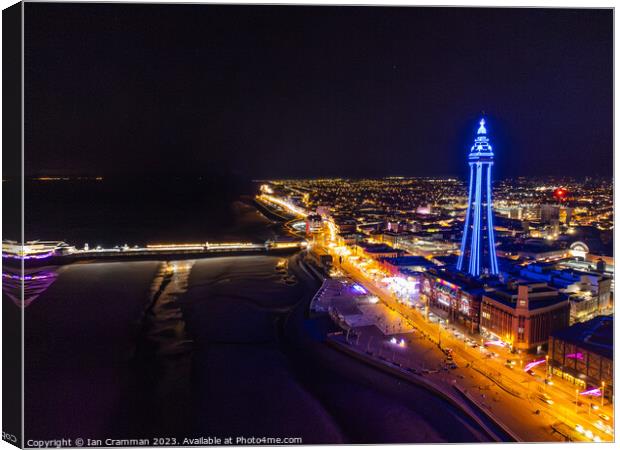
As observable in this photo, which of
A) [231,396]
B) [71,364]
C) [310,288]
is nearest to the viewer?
[231,396]

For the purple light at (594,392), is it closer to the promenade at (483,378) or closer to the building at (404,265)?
the promenade at (483,378)

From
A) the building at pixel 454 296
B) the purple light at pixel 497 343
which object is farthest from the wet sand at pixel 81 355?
the building at pixel 454 296

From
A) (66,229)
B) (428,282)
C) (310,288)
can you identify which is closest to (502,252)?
(428,282)

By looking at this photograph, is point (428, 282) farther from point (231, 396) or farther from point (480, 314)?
point (231, 396)

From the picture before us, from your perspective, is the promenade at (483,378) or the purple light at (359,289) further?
the purple light at (359,289)

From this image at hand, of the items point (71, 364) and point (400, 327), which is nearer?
point (71, 364)

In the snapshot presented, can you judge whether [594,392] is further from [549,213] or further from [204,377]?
[549,213]

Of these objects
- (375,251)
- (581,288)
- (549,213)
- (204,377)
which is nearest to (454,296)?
(581,288)

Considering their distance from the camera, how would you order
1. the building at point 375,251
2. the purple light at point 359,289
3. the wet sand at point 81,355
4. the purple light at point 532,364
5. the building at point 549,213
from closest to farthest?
the wet sand at point 81,355 → the purple light at point 532,364 → the purple light at point 359,289 → the building at point 375,251 → the building at point 549,213
